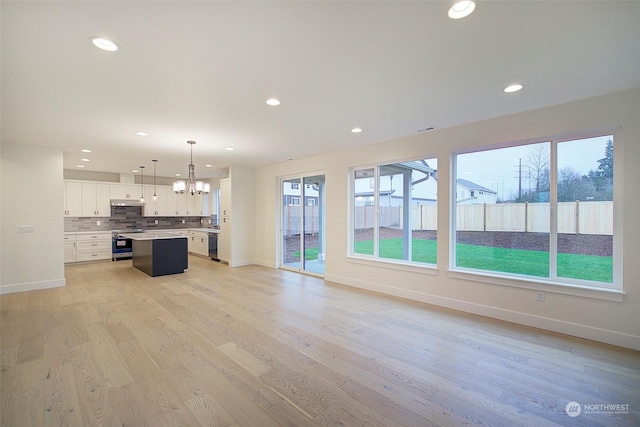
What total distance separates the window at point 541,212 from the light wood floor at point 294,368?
2.58 ft

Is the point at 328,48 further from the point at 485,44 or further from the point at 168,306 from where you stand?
the point at 168,306

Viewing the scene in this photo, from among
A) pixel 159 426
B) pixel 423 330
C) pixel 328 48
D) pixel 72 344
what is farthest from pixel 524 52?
pixel 72 344

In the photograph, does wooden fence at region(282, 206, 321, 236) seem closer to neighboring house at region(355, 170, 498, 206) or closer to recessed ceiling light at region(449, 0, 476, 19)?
neighboring house at region(355, 170, 498, 206)

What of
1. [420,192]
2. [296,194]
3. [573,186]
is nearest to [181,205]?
[296,194]

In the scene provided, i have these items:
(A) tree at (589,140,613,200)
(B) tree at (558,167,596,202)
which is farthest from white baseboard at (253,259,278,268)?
(A) tree at (589,140,613,200)

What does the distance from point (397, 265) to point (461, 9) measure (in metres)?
3.63

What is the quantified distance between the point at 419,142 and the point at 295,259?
13.2 feet

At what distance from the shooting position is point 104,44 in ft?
6.50

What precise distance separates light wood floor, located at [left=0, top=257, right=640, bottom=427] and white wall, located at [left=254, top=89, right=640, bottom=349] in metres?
0.23

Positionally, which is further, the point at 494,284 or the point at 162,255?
the point at 162,255

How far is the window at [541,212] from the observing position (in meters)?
3.12

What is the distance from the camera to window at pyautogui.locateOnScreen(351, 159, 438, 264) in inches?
174

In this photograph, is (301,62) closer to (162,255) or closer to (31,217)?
(162,255)

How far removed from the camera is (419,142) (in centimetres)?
435
